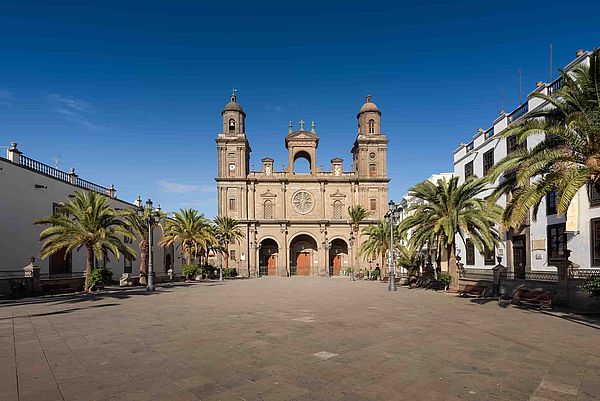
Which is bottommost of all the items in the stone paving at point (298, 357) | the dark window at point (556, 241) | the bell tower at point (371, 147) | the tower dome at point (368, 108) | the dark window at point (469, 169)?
the stone paving at point (298, 357)

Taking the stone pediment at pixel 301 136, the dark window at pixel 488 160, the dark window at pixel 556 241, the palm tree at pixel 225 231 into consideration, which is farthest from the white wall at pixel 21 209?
the dark window at pixel 488 160

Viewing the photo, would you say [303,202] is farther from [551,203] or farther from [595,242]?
[595,242]

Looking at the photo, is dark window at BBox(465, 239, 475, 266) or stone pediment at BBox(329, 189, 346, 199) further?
stone pediment at BBox(329, 189, 346, 199)

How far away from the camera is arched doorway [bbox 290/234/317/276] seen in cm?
5494

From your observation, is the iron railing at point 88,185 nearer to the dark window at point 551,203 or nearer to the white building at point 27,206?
the white building at point 27,206

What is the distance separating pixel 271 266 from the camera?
54.7m

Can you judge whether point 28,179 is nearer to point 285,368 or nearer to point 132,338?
point 132,338

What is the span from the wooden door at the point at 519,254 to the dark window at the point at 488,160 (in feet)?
19.8

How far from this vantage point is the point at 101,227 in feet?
75.9

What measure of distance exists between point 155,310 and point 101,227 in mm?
11003

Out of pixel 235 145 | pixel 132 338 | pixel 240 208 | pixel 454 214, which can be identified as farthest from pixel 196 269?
pixel 132 338

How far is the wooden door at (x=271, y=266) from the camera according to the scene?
54.1 meters

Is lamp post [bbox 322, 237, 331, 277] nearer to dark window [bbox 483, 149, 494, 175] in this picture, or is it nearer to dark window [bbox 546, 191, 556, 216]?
dark window [bbox 483, 149, 494, 175]

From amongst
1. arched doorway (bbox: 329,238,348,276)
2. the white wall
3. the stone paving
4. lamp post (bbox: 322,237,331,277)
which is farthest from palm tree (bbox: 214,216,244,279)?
the stone paving
